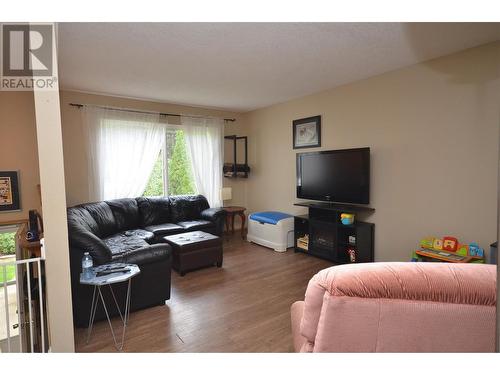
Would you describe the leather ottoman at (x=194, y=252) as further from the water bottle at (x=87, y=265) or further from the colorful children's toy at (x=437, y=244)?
the colorful children's toy at (x=437, y=244)

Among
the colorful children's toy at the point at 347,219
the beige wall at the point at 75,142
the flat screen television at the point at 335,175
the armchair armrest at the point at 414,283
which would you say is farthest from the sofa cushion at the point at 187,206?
the armchair armrest at the point at 414,283

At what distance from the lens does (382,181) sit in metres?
3.58

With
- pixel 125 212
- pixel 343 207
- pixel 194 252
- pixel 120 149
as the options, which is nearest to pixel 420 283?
pixel 194 252

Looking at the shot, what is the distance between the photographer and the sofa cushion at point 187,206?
475cm

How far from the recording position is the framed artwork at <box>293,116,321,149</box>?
4.41 meters

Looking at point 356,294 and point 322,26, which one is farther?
point 322,26

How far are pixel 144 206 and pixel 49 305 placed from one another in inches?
115

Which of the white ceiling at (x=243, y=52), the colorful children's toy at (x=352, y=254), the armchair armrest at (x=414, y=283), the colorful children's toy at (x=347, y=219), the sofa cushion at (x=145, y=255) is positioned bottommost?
the colorful children's toy at (x=352, y=254)

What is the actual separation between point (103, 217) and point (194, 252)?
4.97ft

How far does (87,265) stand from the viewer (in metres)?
2.21

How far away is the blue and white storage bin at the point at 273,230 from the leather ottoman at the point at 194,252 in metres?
1.14

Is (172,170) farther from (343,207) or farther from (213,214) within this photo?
(343,207)

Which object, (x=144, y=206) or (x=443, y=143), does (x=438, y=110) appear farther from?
(x=144, y=206)

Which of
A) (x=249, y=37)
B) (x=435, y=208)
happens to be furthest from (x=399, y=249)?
(x=249, y=37)
